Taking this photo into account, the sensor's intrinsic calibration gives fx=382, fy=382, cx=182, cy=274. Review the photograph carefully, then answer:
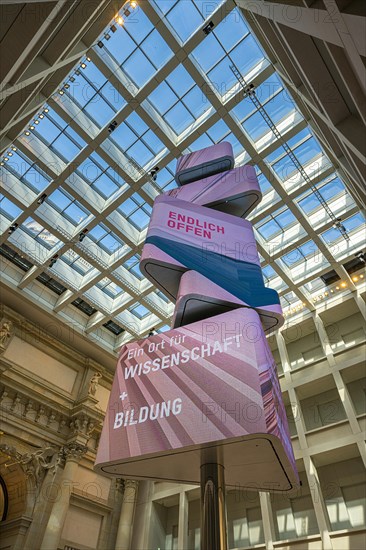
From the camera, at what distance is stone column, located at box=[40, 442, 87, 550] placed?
1499 centimetres

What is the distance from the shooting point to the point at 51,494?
1648 cm

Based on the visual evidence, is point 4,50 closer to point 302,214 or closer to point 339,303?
point 302,214

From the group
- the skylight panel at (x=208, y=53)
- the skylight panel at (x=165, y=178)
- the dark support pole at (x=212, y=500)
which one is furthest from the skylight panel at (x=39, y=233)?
the dark support pole at (x=212, y=500)

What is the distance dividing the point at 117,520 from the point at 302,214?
17.1 meters

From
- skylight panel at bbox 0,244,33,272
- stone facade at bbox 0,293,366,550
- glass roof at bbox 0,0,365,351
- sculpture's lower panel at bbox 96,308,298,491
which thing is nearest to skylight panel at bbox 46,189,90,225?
glass roof at bbox 0,0,365,351

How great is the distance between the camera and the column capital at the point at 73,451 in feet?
57.9

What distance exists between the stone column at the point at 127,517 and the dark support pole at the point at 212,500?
16094 mm

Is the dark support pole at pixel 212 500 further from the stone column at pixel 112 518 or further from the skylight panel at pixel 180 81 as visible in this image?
→ the stone column at pixel 112 518

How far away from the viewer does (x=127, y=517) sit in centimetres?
1859

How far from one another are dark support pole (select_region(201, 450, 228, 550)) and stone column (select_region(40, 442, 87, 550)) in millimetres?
13412

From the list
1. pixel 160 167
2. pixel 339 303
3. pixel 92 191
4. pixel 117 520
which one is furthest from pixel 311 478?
pixel 92 191

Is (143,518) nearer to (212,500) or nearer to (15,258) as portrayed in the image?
(15,258)

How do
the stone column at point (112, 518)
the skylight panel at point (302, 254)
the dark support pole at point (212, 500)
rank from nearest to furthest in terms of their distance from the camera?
the dark support pole at point (212, 500), the stone column at point (112, 518), the skylight panel at point (302, 254)

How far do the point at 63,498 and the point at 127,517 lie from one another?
403 cm
